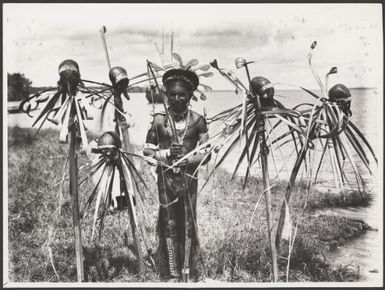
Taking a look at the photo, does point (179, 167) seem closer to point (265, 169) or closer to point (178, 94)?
point (178, 94)

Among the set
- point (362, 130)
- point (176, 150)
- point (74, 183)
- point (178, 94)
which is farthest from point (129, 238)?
point (362, 130)

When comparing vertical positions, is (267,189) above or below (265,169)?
below

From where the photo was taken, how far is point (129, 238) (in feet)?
16.0

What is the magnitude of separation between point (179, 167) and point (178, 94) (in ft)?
1.98

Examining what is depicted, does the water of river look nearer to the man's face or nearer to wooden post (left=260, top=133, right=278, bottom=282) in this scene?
the man's face

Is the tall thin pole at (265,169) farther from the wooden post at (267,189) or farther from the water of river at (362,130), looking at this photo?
the water of river at (362,130)

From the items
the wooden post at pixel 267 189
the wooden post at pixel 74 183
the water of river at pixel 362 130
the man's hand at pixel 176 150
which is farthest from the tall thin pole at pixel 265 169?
the wooden post at pixel 74 183

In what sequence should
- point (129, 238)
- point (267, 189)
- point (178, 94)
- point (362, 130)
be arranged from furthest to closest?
1. point (129, 238)
2. point (362, 130)
3. point (178, 94)
4. point (267, 189)

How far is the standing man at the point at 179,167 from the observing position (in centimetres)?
417

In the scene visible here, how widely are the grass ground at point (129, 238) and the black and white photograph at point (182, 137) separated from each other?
0.01 m

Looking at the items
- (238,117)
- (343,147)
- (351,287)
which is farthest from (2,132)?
(351,287)

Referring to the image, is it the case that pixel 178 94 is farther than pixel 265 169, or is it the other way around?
pixel 178 94

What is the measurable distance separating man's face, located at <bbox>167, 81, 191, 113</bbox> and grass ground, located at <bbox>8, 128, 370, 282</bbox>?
771 millimetres

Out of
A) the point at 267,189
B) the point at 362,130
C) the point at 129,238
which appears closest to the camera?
the point at 267,189
